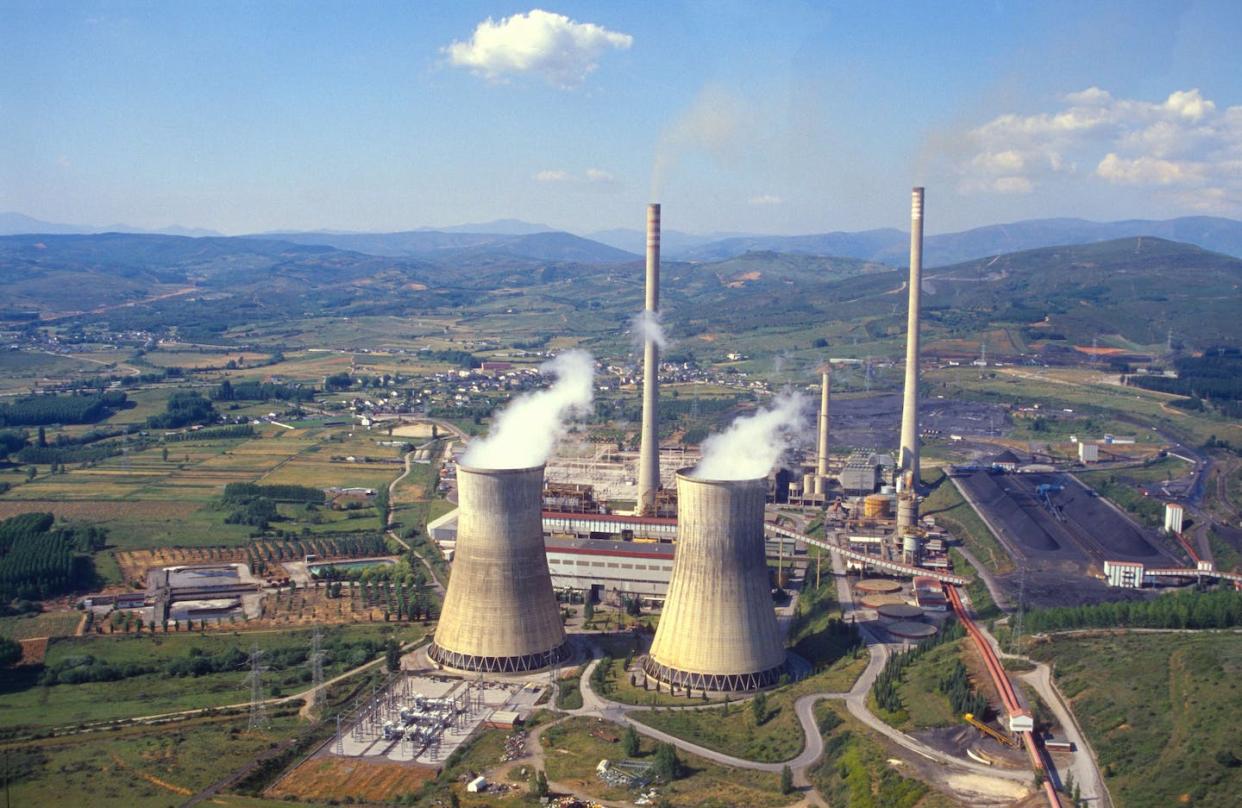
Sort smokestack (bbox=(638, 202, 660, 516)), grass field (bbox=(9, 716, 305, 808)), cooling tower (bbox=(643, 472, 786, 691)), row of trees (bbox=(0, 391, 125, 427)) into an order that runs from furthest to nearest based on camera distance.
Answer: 1. row of trees (bbox=(0, 391, 125, 427))
2. smokestack (bbox=(638, 202, 660, 516))
3. cooling tower (bbox=(643, 472, 786, 691))
4. grass field (bbox=(9, 716, 305, 808))

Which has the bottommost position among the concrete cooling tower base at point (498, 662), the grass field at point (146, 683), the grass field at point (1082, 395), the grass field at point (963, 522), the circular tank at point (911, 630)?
the grass field at point (146, 683)

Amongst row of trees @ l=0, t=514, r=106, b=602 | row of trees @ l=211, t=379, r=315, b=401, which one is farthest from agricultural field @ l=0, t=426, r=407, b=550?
row of trees @ l=211, t=379, r=315, b=401

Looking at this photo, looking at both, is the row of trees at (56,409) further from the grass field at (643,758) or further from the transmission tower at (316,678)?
the grass field at (643,758)

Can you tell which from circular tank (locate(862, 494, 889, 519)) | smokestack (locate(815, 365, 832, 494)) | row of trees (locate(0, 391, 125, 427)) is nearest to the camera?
circular tank (locate(862, 494, 889, 519))

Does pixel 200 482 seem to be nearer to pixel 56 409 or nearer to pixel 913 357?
pixel 56 409

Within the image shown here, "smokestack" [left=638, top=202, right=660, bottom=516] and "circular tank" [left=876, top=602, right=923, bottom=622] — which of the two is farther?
"smokestack" [left=638, top=202, right=660, bottom=516]

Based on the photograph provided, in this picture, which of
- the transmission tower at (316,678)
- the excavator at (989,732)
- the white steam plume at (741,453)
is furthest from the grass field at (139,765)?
the excavator at (989,732)

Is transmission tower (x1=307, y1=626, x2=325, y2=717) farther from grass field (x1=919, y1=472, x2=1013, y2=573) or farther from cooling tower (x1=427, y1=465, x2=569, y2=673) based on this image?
grass field (x1=919, y1=472, x2=1013, y2=573)
